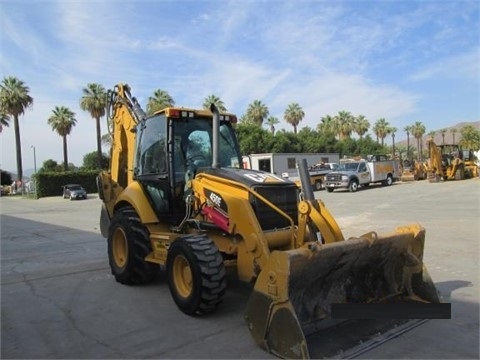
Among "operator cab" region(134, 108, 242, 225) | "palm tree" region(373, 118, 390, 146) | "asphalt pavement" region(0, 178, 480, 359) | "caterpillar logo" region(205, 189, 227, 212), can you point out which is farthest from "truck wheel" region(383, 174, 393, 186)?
"palm tree" region(373, 118, 390, 146)

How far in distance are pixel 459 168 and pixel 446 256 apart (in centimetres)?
3212

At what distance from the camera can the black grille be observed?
6035 millimetres

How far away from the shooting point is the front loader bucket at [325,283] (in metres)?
4.59

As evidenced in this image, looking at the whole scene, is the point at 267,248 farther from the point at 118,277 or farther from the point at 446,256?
the point at 446,256

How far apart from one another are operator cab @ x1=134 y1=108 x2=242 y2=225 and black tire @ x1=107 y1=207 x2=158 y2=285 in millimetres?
414

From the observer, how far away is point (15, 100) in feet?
183

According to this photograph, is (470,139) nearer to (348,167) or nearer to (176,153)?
(348,167)

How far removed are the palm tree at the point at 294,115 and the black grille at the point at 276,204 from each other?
75479 millimetres

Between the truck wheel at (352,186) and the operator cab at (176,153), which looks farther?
the truck wheel at (352,186)

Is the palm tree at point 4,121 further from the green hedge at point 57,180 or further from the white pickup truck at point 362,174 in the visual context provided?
the white pickup truck at point 362,174

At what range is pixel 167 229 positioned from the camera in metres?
7.43

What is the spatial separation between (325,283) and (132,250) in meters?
3.27

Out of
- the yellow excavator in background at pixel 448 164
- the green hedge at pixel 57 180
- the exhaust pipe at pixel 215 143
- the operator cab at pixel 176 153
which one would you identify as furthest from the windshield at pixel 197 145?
the green hedge at pixel 57 180

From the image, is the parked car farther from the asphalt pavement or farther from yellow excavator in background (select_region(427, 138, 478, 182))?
the asphalt pavement
